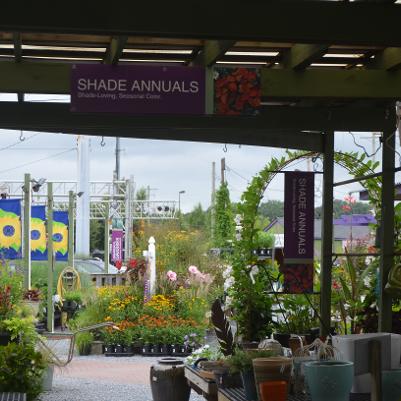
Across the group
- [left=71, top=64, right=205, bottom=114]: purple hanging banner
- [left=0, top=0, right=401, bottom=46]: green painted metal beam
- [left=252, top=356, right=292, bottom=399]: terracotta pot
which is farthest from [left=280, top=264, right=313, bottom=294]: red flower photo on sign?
[left=0, top=0, right=401, bottom=46]: green painted metal beam

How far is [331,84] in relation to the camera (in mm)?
8344

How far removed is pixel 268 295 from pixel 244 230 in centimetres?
73

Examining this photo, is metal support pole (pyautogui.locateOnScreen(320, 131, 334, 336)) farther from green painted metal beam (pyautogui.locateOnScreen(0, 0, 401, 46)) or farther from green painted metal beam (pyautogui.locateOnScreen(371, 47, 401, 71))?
green painted metal beam (pyautogui.locateOnScreen(0, 0, 401, 46))

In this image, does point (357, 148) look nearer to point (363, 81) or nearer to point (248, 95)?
point (363, 81)

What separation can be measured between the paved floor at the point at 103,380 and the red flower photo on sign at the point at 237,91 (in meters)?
4.04

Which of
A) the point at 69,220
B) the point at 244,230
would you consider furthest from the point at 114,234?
the point at 244,230

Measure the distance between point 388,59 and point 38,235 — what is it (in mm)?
12974

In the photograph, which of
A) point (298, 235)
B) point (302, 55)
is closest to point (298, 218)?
point (298, 235)

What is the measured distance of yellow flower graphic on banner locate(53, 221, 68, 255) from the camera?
68.6 feet

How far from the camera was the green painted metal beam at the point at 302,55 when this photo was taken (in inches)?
291

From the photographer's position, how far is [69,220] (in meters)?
21.6

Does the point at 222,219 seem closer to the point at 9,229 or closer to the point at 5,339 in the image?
the point at 9,229

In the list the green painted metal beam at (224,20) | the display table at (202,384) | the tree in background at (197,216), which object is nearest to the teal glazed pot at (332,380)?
the green painted metal beam at (224,20)

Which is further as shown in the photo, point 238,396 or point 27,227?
point 27,227
